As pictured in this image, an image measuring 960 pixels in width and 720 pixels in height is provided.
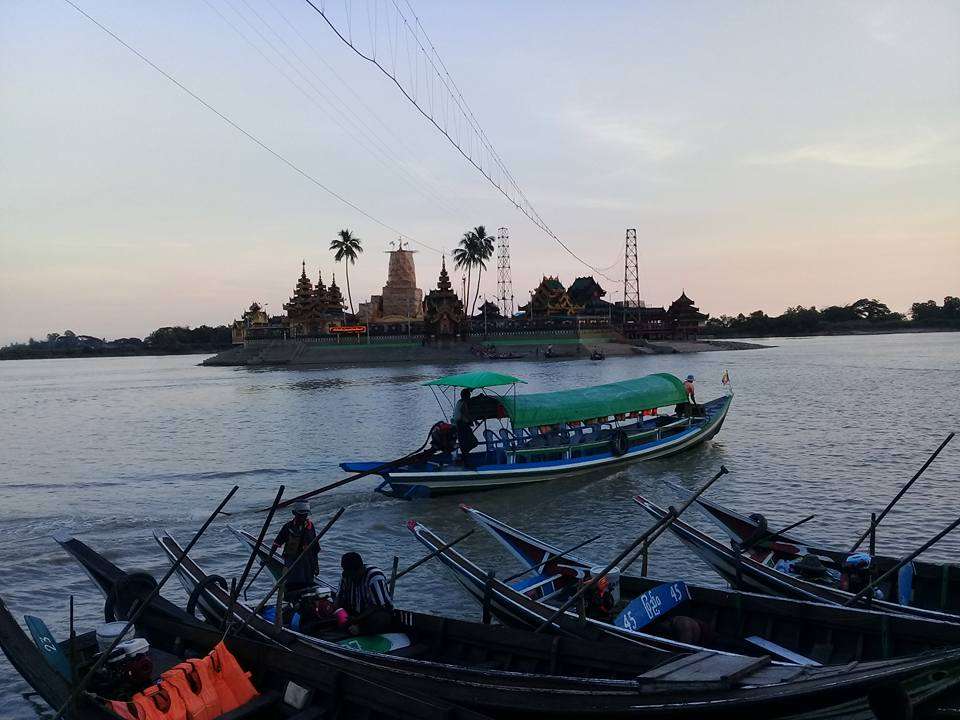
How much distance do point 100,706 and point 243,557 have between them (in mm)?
7516

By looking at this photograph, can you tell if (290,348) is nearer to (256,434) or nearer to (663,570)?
(256,434)

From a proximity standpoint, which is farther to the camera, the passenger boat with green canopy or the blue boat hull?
the passenger boat with green canopy

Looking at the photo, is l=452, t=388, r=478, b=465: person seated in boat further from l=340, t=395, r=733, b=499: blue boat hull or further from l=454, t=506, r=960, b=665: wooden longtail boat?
l=454, t=506, r=960, b=665: wooden longtail boat

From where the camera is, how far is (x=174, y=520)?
51.8ft

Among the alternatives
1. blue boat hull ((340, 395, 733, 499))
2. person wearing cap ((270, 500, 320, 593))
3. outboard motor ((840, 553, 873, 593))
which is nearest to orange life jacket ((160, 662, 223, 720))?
person wearing cap ((270, 500, 320, 593))

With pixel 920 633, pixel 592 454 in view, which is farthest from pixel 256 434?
pixel 920 633

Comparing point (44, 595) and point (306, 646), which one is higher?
point (306, 646)

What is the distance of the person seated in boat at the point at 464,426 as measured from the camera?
16.5m

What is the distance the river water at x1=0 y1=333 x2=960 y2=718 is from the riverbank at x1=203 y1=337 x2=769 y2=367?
142ft

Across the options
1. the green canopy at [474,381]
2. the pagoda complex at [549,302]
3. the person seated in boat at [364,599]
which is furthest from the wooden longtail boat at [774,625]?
the pagoda complex at [549,302]

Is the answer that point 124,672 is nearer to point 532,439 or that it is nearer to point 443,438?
point 443,438

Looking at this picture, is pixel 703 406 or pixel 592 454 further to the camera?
pixel 703 406

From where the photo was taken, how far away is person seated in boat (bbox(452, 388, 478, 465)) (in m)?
16.5

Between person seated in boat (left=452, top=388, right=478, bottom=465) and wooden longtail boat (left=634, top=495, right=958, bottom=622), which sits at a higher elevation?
person seated in boat (left=452, top=388, right=478, bottom=465)
